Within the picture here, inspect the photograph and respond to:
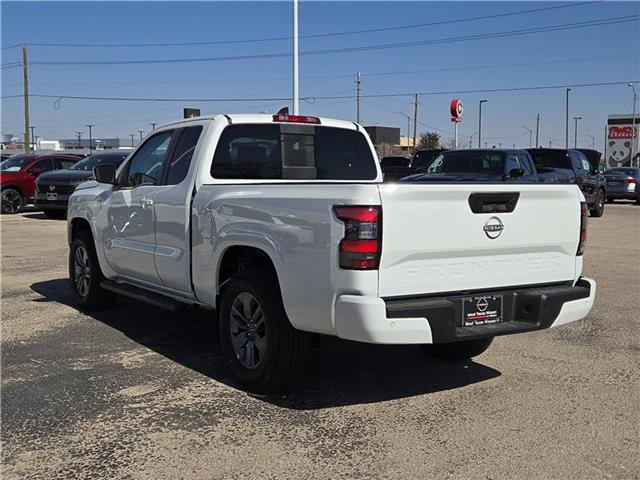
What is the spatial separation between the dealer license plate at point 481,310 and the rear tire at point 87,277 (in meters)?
4.23

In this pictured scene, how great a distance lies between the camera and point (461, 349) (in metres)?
5.62

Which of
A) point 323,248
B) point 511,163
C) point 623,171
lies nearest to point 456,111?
point 623,171

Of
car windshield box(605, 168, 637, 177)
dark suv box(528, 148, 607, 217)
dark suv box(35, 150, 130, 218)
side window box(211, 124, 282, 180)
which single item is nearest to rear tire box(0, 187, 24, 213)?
dark suv box(35, 150, 130, 218)

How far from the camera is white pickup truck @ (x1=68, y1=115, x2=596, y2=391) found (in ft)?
13.1

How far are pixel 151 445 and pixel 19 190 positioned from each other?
18.4 meters

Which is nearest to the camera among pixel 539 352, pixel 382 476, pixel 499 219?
pixel 382 476

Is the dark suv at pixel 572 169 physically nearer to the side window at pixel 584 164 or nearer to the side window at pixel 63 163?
the side window at pixel 584 164

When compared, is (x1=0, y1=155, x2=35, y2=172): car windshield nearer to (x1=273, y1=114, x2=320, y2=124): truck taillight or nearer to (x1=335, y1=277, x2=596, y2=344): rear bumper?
(x1=273, y1=114, x2=320, y2=124): truck taillight

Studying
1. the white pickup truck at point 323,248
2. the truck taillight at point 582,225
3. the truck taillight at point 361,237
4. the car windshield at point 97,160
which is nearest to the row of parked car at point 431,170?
the car windshield at point 97,160

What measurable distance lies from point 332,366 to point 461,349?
1079 millimetres

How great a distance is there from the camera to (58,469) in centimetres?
361

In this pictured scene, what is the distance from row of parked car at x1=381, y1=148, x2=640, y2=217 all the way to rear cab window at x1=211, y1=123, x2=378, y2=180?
3.98 feet

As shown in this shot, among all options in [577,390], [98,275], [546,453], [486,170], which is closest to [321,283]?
[546,453]

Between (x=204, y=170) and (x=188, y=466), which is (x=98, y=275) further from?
(x=188, y=466)
